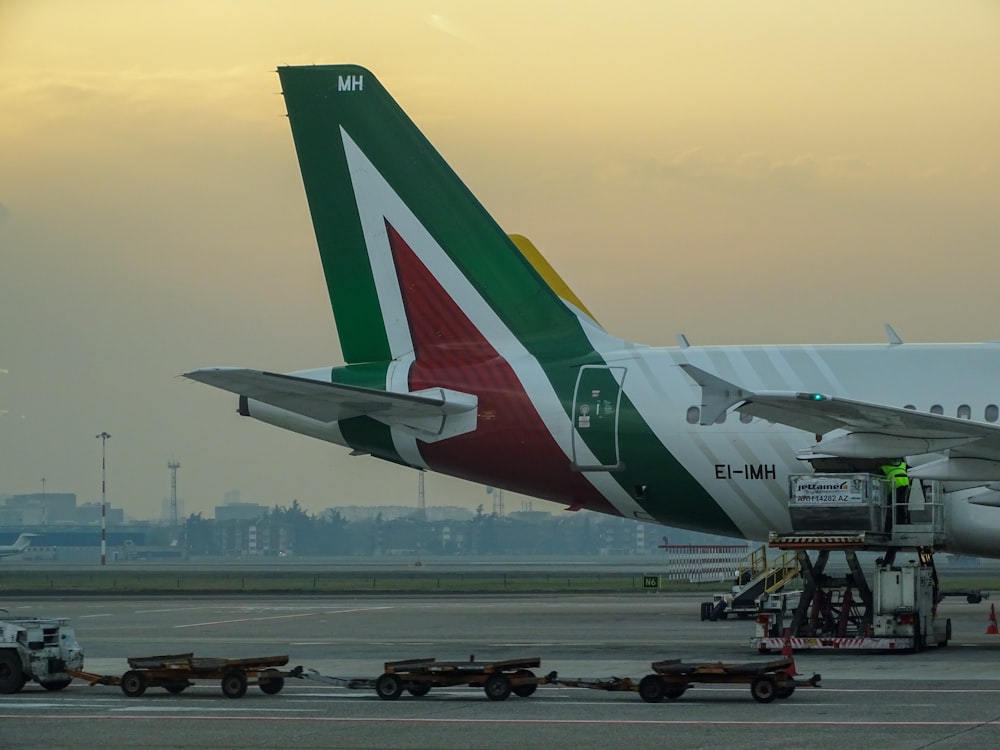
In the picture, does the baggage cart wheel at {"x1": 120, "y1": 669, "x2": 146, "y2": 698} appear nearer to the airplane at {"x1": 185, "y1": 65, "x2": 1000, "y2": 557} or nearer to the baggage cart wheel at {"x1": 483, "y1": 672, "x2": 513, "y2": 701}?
the baggage cart wheel at {"x1": 483, "y1": 672, "x2": 513, "y2": 701}

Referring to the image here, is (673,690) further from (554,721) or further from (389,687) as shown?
(389,687)

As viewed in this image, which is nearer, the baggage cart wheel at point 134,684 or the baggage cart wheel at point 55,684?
the baggage cart wheel at point 134,684

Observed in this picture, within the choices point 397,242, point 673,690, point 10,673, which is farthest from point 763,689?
point 397,242

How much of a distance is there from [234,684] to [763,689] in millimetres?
7189

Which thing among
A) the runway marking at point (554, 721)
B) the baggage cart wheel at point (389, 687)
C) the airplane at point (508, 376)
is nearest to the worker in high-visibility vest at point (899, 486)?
the airplane at point (508, 376)

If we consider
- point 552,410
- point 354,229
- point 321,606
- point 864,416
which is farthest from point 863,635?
point 321,606

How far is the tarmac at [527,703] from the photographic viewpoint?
17.2 metres

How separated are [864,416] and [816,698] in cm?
761

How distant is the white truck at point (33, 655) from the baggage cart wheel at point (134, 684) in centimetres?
134

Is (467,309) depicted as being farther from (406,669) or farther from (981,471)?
(406,669)

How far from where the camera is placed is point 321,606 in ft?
160

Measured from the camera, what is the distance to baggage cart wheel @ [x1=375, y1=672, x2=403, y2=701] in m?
21.2

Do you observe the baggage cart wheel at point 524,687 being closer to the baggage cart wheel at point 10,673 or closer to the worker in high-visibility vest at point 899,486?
the baggage cart wheel at point 10,673

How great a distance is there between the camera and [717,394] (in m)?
26.5
